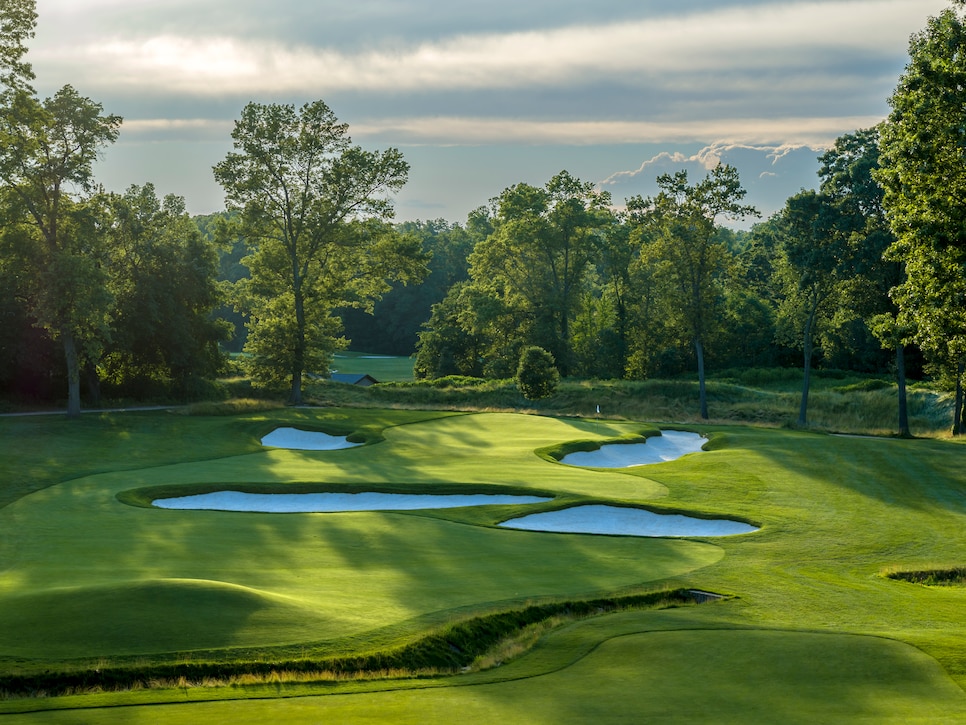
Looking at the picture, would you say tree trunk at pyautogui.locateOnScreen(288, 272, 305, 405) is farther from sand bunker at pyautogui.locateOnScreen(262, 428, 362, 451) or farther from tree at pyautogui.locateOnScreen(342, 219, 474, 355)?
tree at pyautogui.locateOnScreen(342, 219, 474, 355)

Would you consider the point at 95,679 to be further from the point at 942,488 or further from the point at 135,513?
the point at 942,488

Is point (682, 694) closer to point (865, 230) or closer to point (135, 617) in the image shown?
point (135, 617)

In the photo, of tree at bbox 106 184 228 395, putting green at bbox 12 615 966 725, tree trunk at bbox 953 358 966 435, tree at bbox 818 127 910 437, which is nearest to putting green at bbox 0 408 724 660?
putting green at bbox 12 615 966 725

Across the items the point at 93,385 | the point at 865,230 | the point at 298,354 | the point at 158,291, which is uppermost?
the point at 865,230

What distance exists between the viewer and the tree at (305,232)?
167ft

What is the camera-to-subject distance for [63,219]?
43062 mm

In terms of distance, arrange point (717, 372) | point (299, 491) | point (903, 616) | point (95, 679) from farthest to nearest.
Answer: point (717, 372) → point (299, 491) → point (903, 616) → point (95, 679)

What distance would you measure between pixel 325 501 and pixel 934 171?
56.5ft

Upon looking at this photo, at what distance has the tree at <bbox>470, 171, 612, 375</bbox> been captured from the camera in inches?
2817

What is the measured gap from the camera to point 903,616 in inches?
559

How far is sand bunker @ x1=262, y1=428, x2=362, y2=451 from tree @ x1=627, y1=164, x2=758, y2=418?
20080mm

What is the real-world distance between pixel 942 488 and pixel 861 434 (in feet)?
49.4

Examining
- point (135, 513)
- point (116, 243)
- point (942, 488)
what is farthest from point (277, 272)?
point (942, 488)

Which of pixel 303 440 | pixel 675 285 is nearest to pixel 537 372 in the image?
pixel 303 440
